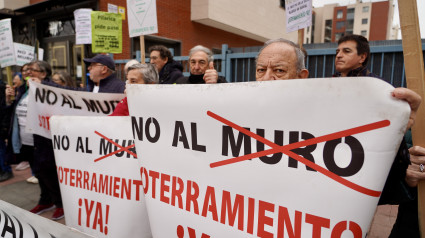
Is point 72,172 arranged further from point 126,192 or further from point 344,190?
point 344,190

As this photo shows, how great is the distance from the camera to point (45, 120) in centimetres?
274

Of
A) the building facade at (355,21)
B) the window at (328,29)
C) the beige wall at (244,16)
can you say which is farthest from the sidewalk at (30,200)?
the window at (328,29)

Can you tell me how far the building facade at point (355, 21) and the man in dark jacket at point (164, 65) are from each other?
60523 millimetres

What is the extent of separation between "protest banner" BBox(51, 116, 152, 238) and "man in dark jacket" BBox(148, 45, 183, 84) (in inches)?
72.0

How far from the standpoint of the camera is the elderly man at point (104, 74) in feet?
9.70

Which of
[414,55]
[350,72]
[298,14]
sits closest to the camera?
[414,55]

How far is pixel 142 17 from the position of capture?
3500 mm

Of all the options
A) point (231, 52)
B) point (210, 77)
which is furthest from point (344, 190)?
point (231, 52)

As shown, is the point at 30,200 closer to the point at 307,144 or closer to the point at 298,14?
the point at 307,144

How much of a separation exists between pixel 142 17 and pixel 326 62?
8.80ft

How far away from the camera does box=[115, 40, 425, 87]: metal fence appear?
12.2 feet

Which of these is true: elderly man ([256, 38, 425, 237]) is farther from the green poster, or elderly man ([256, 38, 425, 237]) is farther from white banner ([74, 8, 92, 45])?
white banner ([74, 8, 92, 45])

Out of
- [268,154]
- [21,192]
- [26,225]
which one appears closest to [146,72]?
[26,225]

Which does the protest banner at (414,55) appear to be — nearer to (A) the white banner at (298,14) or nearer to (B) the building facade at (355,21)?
(A) the white banner at (298,14)
